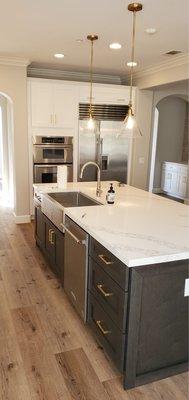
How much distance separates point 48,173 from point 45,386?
3696 mm

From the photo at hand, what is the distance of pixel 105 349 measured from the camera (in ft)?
7.09

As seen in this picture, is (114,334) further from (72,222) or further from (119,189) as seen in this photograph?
(119,189)

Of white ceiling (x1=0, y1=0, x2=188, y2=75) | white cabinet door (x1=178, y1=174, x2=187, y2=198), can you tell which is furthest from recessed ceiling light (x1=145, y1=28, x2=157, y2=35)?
white cabinet door (x1=178, y1=174, x2=187, y2=198)

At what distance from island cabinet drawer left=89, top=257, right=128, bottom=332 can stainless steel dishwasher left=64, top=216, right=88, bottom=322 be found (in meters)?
0.10

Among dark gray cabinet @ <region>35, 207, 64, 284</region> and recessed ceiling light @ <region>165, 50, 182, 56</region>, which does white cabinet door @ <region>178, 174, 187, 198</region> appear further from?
dark gray cabinet @ <region>35, 207, 64, 284</region>

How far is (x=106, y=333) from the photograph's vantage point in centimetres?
207

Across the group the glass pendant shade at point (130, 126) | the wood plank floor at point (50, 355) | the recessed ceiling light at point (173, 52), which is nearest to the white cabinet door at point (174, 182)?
the recessed ceiling light at point (173, 52)

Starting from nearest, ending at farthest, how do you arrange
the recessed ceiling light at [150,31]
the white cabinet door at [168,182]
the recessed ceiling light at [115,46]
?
the recessed ceiling light at [150,31] → the recessed ceiling light at [115,46] → the white cabinet door at [168,182]

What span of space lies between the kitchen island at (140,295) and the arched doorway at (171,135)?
5681 millimetres

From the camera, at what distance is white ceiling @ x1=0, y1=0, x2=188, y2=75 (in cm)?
269

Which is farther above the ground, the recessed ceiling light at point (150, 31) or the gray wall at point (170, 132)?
the recessed ceiling light at point (150, 31)

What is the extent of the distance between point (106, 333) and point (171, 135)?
6604 mm

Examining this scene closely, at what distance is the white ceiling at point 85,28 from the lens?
2.69 metres

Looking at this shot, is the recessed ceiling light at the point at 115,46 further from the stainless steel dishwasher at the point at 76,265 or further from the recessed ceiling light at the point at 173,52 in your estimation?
the stainless steel dishwasher at the point at 76,265
